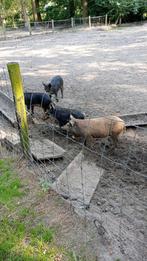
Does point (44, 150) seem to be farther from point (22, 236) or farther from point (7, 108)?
point (7, 108)

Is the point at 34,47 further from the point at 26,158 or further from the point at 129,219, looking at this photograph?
the point at 129,219

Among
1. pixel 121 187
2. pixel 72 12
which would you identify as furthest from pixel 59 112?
pixel 72 12

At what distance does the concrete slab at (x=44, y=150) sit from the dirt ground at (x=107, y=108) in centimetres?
13

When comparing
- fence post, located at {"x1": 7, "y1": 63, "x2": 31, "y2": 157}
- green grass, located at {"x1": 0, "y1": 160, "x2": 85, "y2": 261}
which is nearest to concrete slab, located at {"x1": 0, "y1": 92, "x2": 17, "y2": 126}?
fence post, located at {"x1": 7, "y1": 63, "x2": 31, "y2": 157}

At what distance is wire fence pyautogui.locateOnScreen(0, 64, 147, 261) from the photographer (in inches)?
141

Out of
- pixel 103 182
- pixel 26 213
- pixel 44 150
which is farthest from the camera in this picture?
pixel 44 150

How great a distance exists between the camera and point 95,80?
1098 centimetres

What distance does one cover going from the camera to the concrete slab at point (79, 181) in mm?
4391

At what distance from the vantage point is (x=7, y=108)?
8.20 meters

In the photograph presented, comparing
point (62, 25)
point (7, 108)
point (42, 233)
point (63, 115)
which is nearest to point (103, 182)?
point (42, 233)

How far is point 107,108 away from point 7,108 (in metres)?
2.36

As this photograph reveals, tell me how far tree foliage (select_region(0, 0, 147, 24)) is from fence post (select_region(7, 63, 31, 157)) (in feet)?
78.5

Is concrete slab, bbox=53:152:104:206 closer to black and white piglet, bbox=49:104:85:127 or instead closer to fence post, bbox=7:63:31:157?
fence post, bbox=7:63:31:157


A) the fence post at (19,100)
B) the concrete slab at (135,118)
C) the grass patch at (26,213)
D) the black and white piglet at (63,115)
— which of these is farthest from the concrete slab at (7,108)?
the grass patch at (26,213)
